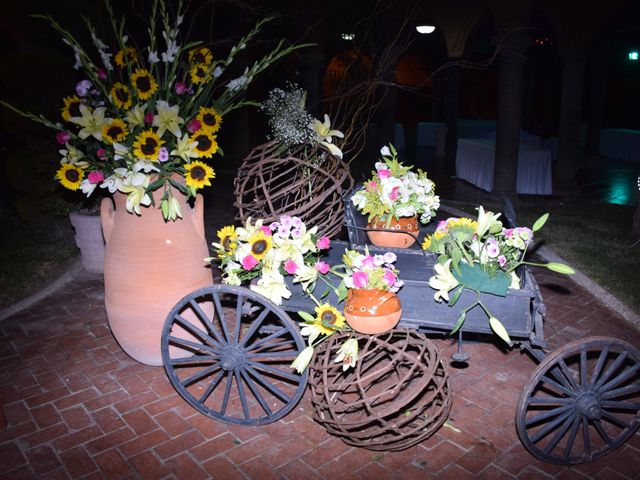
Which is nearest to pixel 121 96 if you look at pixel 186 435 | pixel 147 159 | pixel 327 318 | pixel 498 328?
pixel 147 159

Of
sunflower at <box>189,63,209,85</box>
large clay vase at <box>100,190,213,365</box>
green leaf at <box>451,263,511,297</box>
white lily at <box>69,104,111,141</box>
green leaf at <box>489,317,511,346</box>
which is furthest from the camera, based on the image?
large clay vase at <box>100,190,213,365</box>

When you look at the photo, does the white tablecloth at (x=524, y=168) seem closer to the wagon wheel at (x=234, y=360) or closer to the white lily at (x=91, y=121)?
the wagon wheel at (x=234, y=360)

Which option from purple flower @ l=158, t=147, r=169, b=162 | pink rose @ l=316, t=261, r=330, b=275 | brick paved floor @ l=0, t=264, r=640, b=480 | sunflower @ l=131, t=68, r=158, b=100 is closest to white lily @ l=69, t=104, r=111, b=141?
sunflower @ l=131, t=68, r=158, b=100

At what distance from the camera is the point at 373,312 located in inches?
120

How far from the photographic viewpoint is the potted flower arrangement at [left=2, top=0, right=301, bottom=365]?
11.4ft

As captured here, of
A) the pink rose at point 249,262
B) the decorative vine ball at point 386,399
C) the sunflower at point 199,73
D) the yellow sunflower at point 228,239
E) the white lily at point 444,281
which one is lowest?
Answer: the decorative vine ball at point 386,399

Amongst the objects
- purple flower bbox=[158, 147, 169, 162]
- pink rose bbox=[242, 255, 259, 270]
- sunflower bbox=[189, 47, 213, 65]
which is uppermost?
sunflower bbox=[189, 47, 213, 65]

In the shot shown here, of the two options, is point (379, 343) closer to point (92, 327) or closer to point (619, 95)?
point (92, 327)

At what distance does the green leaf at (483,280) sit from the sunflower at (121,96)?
2358mm

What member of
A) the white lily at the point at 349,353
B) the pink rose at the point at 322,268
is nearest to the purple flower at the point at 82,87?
the pink rose at the point at 322,268

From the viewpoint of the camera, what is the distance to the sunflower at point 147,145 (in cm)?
345

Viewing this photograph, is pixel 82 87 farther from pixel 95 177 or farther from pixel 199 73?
pixel 199 73

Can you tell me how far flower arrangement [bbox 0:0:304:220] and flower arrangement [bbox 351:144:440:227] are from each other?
1.16 m

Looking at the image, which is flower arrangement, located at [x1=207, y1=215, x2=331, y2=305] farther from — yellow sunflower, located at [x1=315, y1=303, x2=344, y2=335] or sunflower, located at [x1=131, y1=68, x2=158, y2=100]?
sunflower, located at [x1=131, y1=68, x2=158, y2=100]
